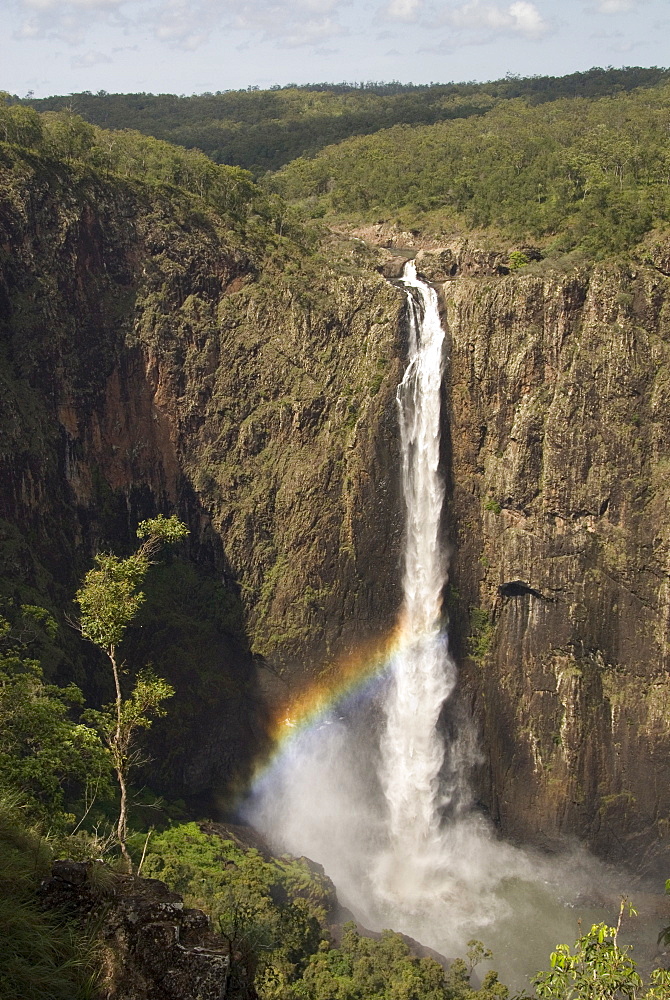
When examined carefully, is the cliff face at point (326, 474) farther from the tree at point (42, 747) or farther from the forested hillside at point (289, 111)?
the forested hillside at point (289, 111)

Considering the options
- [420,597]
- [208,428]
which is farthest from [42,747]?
[208,428]

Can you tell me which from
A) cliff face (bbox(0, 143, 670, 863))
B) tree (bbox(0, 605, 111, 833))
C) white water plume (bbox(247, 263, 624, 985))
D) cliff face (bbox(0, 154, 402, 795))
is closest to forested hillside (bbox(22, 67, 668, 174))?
cliff face (bbox(0, 154, 402, 795))

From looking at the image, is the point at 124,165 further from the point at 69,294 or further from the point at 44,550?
the point at 44,550

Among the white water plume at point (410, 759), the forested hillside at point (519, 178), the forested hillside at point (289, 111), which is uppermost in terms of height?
the forested hillside at point (289, 111)

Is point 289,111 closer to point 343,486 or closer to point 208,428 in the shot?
point 208,428

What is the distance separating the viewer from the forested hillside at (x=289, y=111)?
179 ft

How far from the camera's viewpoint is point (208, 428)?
27.2m

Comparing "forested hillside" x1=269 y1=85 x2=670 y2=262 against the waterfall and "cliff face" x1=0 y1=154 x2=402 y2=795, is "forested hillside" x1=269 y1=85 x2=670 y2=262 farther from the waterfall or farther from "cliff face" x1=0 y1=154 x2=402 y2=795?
"cliff face" x1=0 y1=154 x2=402 y2=795

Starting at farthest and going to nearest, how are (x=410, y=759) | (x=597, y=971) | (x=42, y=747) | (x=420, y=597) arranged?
(x=420, y=597)
(x=410, y=759)
(x=42, y=747)
(x=597, y=971)

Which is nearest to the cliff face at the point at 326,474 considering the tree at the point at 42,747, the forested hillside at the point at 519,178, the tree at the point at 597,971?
the forested hillside at the point at 519,178

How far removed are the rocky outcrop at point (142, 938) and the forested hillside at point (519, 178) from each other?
23499 millimetres

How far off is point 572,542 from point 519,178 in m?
14.4

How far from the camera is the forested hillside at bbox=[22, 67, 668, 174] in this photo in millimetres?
54438

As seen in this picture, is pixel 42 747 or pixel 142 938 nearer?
pixel 142 938
